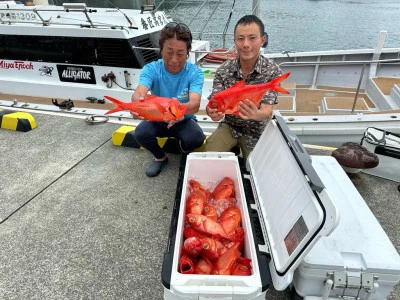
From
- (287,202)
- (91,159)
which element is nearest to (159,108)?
(287,202)

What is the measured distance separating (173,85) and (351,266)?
85.3 inches

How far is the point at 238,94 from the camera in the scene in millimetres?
2086

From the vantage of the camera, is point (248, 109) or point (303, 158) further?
point (248, 109)

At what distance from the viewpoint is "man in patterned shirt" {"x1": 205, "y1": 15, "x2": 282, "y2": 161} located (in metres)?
2.32

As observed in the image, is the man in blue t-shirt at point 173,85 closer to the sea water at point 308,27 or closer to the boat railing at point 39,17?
the boat railing at point 39,17

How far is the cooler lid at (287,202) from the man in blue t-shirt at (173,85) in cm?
89

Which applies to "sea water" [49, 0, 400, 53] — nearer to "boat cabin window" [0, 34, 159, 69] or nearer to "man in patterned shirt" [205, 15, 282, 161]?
"boat cabin window" [0, 34, 159, 69]

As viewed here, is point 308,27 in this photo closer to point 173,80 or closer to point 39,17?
point 39,17

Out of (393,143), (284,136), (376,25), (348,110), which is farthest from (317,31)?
(284,136)

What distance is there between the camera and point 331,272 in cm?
162

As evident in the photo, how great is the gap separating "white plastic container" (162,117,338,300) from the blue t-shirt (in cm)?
87

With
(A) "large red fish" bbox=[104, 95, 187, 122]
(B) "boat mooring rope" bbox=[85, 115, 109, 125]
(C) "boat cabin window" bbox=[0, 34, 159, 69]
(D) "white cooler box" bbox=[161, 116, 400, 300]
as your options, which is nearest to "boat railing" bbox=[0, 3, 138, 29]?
(C) "boat cabin window" bbox=[0, 34, 159, 69]

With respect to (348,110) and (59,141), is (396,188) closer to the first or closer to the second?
(348,110)

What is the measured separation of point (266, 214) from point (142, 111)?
3.90 feet
